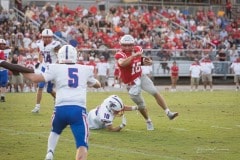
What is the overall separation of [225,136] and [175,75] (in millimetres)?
17901

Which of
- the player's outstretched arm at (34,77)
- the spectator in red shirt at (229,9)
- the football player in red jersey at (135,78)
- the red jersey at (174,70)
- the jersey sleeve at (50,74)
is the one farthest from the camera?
the spectator in red shirt at (229,9)

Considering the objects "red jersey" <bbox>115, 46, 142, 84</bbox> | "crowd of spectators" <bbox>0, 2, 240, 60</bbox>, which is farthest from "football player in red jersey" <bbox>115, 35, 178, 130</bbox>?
Answer: "crowd of spectators" <bbox>0, 2, 240, 60</bbox>

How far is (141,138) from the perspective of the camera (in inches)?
485

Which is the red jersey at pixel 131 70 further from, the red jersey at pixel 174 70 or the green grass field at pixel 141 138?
the red jersey at pixel 174 70

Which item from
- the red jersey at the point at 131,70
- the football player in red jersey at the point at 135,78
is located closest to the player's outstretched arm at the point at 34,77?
the football player in red jersey at the point at 135,78

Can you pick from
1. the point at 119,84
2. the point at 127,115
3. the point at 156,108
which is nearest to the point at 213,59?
the point at 119,84

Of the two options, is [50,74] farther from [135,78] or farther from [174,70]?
[174,70]

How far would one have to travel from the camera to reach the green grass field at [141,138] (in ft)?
34.2

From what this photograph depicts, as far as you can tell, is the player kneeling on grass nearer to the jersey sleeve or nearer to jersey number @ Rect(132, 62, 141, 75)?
jersey number @ Rect(132, 62, 141, 75)

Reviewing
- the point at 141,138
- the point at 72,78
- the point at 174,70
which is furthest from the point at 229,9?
the point at 72,78

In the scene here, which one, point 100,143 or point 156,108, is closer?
point 100,143

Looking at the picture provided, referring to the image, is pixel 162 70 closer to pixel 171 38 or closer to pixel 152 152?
pixel 171 38

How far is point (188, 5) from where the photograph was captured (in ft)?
129

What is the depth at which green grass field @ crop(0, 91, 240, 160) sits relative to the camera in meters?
10.4
